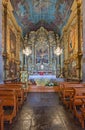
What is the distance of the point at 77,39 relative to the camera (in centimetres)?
1424

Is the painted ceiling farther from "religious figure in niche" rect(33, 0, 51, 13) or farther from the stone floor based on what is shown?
the stone floor

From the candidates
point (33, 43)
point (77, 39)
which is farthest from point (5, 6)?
point (33, 43)

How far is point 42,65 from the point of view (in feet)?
80.0

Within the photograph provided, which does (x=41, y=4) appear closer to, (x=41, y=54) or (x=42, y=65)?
(x=41, y=54)

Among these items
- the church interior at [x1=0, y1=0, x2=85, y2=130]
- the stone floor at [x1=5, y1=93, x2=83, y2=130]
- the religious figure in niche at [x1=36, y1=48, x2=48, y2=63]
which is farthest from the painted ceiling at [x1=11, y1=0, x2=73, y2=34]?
the stone floor at [x1=5, y1=93, x2=83, y2=130]

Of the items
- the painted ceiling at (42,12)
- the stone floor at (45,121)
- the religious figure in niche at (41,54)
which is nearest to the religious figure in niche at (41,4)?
the painted ceiling at (42,12)

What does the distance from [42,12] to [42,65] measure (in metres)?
6.56

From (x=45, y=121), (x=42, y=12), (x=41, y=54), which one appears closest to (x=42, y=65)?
(x=41, y=54)

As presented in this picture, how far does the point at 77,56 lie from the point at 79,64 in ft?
1.88

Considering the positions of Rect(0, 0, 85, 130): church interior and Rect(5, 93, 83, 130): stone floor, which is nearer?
Rect(5, 93, 83, 130): stone floor

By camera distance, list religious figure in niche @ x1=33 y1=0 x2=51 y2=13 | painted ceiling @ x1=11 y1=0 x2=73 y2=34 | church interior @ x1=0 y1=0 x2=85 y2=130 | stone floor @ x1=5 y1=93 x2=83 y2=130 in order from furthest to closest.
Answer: religious figure in niche @ x1=33 y1=0 x2=51 y2=13
painted ceiling @ x1=11 y1=0 x2=73 y2=34
church interior @ x1=0 y1=0 x2=85 y2=130
stone floor @ x1=5 y1=93 x2=83 y2=130

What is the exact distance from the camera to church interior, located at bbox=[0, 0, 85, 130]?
574cm

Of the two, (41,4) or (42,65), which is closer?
(41,4)

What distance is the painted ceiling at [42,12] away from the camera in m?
17.0
